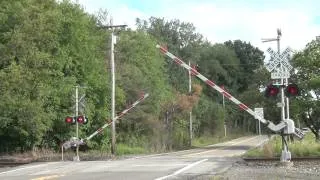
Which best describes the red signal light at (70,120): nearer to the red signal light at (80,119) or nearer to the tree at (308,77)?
the red signal light at (80,119)

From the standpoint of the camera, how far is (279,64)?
77.6 feet

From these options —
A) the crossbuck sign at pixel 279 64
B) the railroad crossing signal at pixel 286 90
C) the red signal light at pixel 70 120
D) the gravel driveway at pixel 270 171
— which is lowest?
the gravel driveway at pixel 270 171

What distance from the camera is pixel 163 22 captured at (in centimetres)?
12438

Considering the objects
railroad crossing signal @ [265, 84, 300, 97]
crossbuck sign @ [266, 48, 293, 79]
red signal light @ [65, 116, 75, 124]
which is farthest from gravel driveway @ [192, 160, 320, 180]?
red signal light @ [65, 116, 75, 124]

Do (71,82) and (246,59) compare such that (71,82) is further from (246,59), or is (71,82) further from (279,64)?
(246,59)

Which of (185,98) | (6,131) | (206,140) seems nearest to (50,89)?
(6,131)

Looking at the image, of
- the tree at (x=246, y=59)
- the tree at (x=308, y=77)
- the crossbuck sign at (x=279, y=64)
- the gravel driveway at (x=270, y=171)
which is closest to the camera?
the gravel driveway at (x=270, y=171)

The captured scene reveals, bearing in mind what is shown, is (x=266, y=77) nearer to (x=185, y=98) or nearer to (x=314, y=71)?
(x=185, y=98)

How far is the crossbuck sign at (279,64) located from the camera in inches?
917

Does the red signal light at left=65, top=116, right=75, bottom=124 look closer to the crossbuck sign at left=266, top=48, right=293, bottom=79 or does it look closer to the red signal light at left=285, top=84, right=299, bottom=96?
the crossbuck sign at left=266, top=48, right=293, bottom=79

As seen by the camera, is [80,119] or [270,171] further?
[80,119]

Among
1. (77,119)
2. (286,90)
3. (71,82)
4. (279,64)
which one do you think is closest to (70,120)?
(77,119)

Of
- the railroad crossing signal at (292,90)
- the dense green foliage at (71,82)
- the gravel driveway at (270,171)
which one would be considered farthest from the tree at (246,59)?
the railroad crossing signal at (292,90)

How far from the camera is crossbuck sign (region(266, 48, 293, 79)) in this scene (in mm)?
23281
